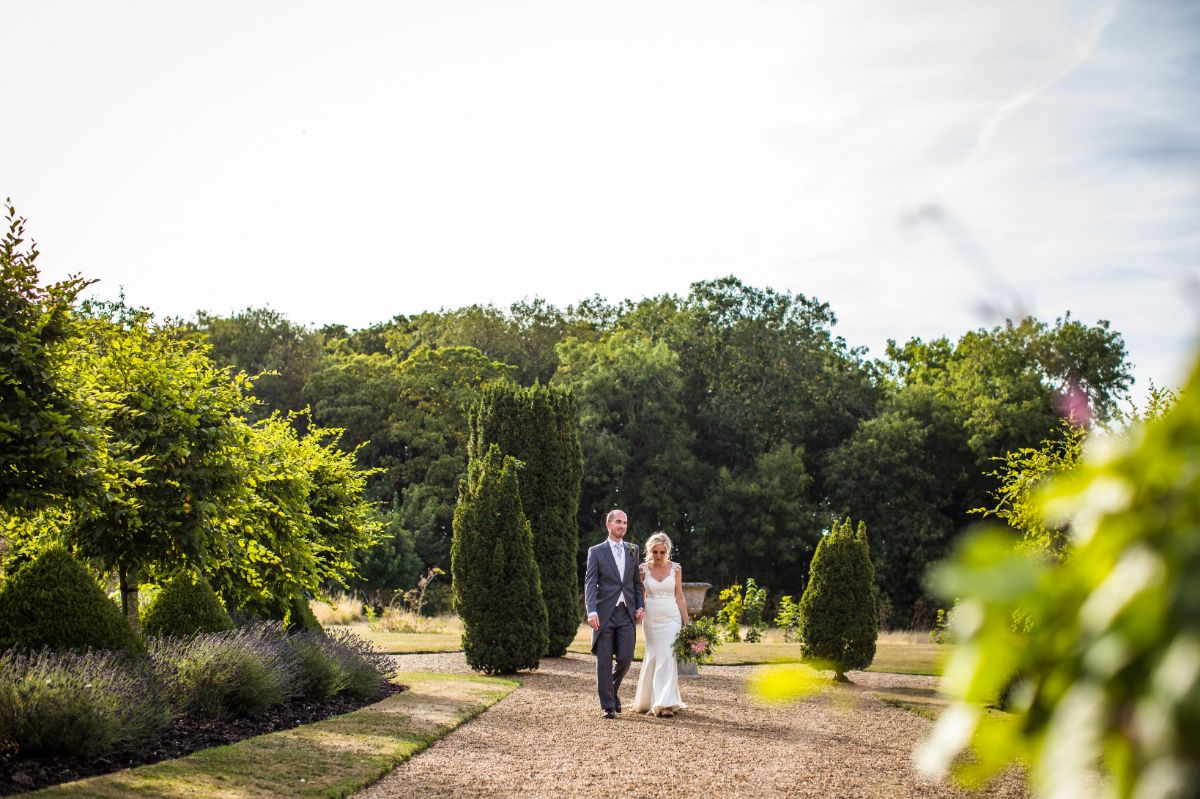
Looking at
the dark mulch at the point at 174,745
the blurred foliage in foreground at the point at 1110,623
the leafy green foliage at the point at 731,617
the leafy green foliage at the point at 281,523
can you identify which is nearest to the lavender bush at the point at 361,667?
the dark mulch at the point at 174,745

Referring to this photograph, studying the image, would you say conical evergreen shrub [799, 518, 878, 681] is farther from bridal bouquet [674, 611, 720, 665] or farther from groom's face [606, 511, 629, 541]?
groom's face [606, 511, 629, 541]

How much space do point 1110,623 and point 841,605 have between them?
15371 mm

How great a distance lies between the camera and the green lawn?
18.3 metres

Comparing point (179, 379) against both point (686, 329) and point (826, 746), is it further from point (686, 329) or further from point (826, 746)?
point (686, 329)

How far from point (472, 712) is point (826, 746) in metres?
3.66

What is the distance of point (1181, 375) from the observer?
90 centimetres

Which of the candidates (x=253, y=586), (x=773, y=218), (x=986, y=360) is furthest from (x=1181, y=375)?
(x=986, y=360)

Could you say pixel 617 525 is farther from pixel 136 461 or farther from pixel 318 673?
pixel 136 461

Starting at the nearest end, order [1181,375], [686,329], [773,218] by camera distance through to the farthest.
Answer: [1181,375]
[773,218]
[686,329]

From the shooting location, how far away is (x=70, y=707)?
7152 millimetres

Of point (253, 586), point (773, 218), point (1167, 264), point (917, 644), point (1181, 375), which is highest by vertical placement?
point (773, 218)

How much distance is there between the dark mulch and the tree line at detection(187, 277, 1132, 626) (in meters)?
22.0

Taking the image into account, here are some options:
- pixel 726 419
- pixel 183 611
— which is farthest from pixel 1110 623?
pixel 726 419

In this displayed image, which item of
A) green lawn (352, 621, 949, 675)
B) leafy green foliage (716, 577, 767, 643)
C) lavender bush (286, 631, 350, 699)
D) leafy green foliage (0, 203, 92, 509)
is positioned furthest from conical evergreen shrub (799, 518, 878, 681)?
leafy green foliage (0, 203, 92, 509)
